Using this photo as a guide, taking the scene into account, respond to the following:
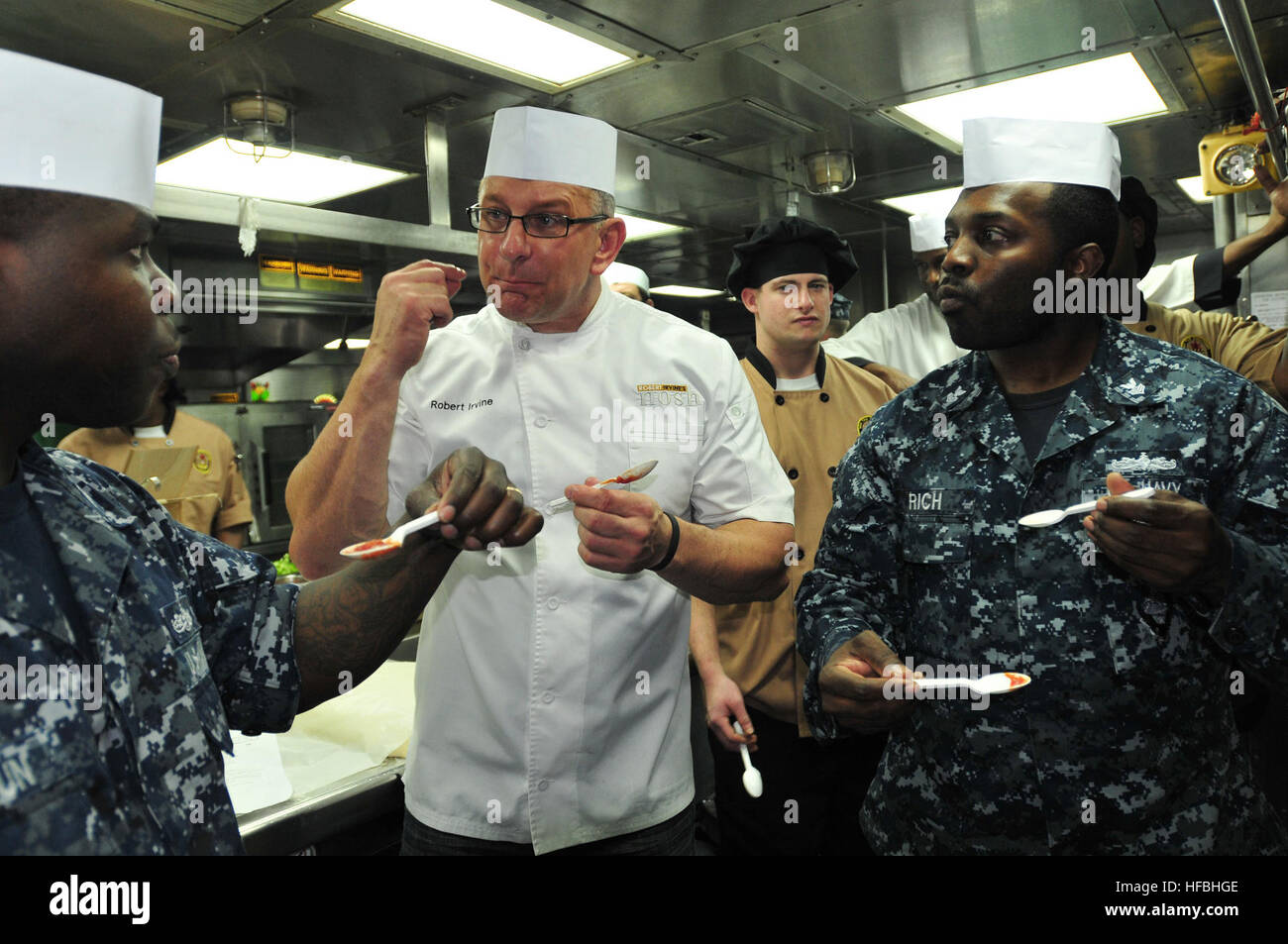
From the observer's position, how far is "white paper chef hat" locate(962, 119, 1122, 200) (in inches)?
64.9

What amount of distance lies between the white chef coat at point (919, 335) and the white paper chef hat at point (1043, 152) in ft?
6.94

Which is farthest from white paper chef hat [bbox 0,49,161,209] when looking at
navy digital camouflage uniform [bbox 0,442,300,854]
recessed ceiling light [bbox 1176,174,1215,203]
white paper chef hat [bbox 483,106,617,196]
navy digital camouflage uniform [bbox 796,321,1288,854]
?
recessed ceiling light [bbox 1176,174,1215,203]

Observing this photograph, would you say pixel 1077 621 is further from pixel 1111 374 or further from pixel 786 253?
pixel 786 253

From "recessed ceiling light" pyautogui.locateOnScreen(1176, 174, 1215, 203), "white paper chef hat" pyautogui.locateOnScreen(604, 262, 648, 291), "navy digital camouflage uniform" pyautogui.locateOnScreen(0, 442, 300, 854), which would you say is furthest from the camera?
"recessed ceiling light" pyautogui.locateOnScreen(1176, 174, 1215, 203)

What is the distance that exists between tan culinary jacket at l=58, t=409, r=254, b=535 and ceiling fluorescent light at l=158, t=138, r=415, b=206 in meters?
1.14

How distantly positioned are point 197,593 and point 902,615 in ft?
4.04

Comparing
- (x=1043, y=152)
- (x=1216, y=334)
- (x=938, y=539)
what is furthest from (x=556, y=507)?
(x=1216, y=334)

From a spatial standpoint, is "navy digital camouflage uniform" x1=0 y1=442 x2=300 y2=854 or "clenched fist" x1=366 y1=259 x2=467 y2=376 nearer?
"navy digital camouflage uniform" x1=0 y1=442 x2=300 y2=854

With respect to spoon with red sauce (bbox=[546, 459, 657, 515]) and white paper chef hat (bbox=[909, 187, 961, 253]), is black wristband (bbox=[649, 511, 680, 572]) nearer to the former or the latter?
spoon with red sauce (bbox=[546, 459, 657, 515])

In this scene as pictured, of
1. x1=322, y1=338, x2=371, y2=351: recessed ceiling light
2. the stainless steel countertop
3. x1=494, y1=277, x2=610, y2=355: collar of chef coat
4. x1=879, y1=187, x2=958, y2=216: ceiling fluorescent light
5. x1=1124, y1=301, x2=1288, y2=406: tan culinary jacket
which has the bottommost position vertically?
the stainless steel countertop

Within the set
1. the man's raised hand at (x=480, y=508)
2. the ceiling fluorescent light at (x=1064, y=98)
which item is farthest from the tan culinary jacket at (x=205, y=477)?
the ceiling fluorescent light at (x=1064, y=98)

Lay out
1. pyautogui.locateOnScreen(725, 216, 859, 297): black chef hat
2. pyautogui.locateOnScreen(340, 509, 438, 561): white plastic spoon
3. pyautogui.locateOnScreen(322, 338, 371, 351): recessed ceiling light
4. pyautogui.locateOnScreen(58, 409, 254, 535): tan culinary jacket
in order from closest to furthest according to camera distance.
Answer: pyautogui.locateOnScreen(340, 509, 438, 561): white plastic spoon → pyautogui.locateOnScreen(725, 216, 859, 297): black chef hat → pyautogui.locateOnScreen(58, 409, 254, 535): tan culinary jacket → pyautogui.locateOnScreen(322, 338, 371, 351): recessed ceiling light

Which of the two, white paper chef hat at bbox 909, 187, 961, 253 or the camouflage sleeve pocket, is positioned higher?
white paper chef hat at bbox 909, 187, 961, 253
